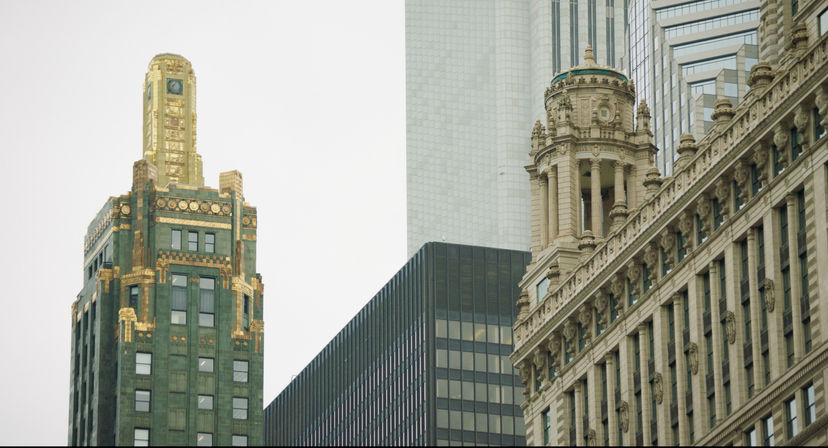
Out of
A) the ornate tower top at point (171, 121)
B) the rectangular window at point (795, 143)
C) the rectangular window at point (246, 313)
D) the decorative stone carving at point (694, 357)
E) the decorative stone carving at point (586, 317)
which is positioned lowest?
the decorative stone carving at point (694, 357)

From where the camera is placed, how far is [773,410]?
337ft

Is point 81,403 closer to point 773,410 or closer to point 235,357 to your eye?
point 235,357

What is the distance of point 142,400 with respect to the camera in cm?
16988

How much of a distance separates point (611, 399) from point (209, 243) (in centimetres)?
6154

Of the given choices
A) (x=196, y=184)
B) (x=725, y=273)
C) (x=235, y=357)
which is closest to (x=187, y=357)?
(x=235, y=357)

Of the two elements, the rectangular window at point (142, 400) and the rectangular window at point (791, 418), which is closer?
the rectangular window at point (791, 418)

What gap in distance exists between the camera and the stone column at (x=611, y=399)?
120438 millimetres

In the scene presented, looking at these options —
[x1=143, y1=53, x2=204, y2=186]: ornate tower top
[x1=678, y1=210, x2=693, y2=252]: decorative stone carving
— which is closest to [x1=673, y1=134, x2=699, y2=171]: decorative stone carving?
[x1=678, y1=210, x2=693, y2=252]: decorative stone carving

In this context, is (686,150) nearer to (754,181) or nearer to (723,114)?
(723,114)

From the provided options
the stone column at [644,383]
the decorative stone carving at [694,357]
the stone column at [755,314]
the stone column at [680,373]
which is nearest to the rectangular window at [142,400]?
the stone column at [644,383]

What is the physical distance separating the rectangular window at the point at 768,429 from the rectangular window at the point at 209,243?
79248mm

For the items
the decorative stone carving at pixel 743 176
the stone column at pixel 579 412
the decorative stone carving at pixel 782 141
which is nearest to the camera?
the decorative stone carving at pixel 782 141

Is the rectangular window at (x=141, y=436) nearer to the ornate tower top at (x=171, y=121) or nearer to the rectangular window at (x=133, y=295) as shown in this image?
the rectangular window at (x=133, y=295)

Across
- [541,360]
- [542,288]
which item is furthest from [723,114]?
[542,288]
